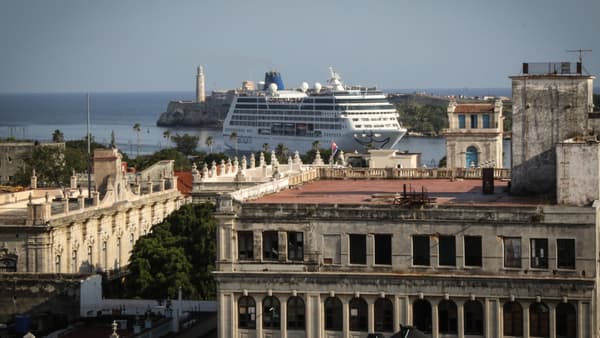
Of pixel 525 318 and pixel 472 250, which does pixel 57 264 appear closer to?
pixel 472 250

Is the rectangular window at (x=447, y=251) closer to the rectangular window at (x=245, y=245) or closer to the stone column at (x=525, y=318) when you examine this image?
the stone column at (x=525, y=318)

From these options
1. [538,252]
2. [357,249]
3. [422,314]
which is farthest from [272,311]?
[538,252]

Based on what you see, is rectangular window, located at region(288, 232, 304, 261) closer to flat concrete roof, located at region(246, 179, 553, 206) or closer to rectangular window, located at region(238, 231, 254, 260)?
rectangular window, located at region(238, 231, 254, 260)

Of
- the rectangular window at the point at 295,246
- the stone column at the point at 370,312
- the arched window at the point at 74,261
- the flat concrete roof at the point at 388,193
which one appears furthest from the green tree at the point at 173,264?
the stone column at the point at 370,312

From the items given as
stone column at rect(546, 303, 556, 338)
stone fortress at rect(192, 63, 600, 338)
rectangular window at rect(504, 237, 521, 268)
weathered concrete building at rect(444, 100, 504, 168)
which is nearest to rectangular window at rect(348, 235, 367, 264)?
stone fortress at rect(192, 63, 600, 338)

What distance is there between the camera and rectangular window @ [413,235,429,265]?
171 feet

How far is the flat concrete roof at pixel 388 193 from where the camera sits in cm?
5591

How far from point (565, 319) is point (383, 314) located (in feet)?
19.9

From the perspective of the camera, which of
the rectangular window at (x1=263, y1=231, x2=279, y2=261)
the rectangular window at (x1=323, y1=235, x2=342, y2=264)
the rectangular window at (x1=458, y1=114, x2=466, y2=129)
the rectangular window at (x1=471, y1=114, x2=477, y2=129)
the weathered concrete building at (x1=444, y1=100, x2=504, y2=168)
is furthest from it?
the rectangular window at (x1=471, y1=114, x2=477, y2=129)

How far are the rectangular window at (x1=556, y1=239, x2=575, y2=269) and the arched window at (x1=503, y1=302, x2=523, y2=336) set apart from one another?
1958 mm

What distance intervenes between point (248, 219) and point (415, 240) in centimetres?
580

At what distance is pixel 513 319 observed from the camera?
168 feet

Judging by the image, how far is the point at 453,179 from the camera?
6819 cm

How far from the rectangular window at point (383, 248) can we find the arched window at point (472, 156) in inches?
2046
